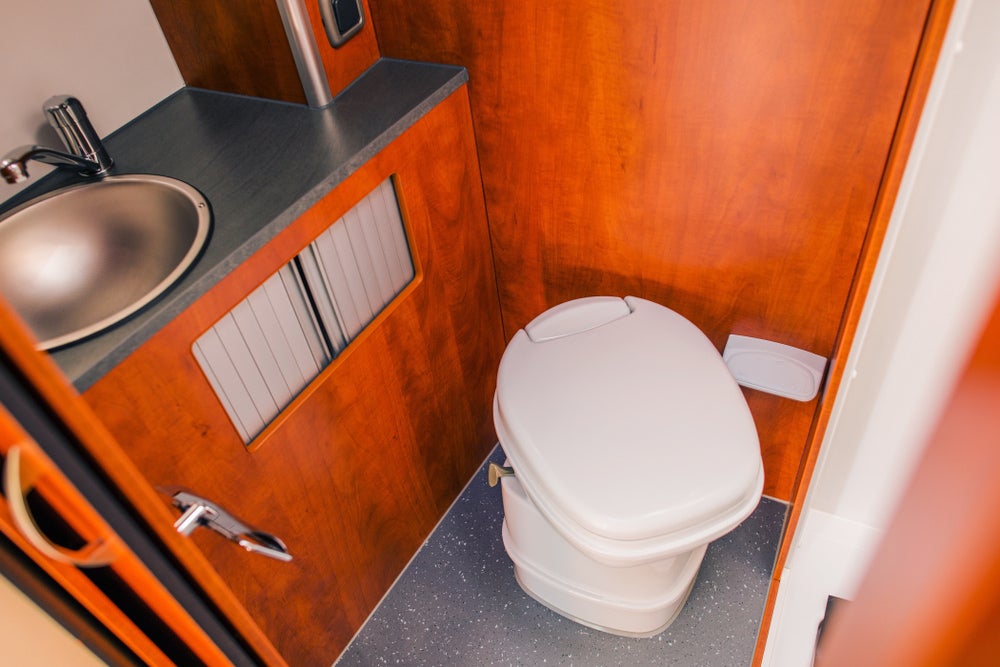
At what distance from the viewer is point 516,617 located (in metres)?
1.49

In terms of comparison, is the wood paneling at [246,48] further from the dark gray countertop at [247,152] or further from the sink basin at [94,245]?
the sink basin at [94,245]

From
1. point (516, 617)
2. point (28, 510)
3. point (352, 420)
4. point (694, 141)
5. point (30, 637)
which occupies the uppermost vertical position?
point (28, 510)

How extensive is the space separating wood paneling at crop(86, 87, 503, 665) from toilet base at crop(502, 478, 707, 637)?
24 centimetres

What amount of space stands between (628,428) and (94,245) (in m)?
0.83

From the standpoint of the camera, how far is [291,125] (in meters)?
1.18

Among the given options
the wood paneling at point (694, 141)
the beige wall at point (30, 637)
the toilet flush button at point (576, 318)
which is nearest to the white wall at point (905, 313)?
the wood paneling at point (694, 141)

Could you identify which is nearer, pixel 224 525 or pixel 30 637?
pixel 30 637

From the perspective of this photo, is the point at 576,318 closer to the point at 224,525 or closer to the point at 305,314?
the point at 305,314

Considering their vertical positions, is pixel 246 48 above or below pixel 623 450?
above

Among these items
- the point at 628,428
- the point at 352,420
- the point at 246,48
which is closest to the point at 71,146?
the point at 246,48

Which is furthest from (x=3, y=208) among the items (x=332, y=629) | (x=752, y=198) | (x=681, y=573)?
(x=681, y=573)

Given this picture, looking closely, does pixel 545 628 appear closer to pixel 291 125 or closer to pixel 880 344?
Answer: pixel 880 344

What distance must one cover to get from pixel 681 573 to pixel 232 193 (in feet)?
3.35

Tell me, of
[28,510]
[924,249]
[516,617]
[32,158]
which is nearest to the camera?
[28,510]
